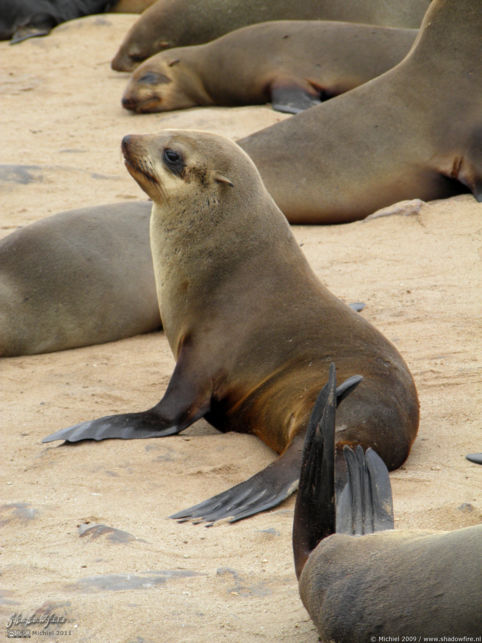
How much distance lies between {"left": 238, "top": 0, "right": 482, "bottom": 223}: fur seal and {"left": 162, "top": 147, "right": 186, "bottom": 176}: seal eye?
2605mm

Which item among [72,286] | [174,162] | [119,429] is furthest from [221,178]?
[72,286]

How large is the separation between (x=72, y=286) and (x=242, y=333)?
1728 mm

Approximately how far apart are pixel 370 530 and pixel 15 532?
3.60 feet

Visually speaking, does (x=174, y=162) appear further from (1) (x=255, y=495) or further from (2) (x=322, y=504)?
(2) (x=322, y=504)

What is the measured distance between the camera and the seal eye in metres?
4.65

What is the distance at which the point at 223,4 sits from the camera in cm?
1074

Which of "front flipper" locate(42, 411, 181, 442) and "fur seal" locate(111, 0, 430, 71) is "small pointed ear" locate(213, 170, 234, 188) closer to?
"front flipper" locate(42, 411, 181, 442)

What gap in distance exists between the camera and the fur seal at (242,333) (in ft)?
12.2

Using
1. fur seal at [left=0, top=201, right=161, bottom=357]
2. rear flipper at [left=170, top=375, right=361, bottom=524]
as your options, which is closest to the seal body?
rear flipper at [left=170, top=375, right=361, bottom=524]

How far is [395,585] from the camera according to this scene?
2154 millimetres

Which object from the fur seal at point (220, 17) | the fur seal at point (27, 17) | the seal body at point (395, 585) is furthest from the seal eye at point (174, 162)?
the fur seal at point (27, 17)

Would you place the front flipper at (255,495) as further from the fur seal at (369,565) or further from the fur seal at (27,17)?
the fur seal at (27,17)

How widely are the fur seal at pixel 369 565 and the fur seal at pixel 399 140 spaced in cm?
437

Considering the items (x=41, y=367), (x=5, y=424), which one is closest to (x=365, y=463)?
(x=5, y=424)
